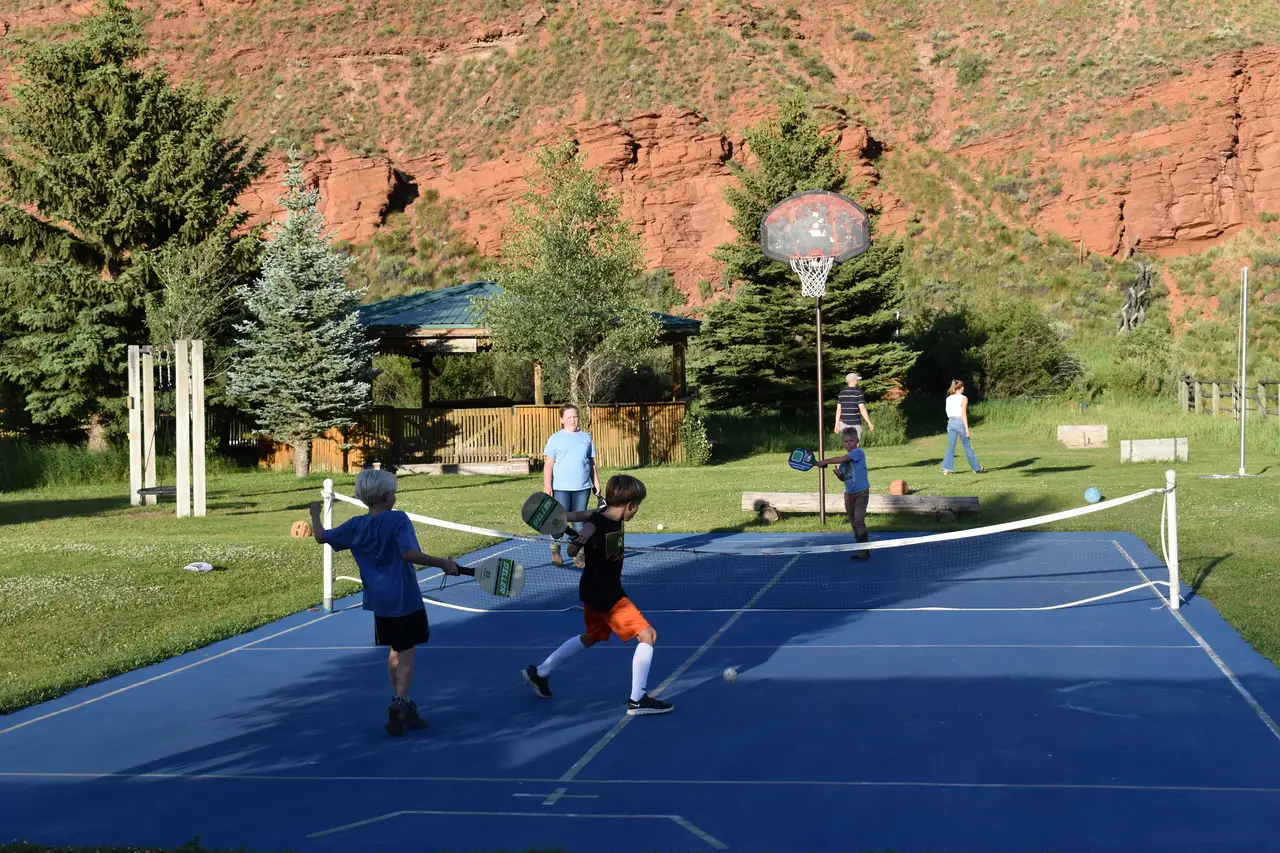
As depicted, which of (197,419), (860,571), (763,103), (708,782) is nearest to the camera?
(708,782)

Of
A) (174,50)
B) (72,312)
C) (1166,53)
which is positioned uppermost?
(174,50)

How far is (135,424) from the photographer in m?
23.0

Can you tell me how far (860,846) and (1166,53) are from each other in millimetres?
79212

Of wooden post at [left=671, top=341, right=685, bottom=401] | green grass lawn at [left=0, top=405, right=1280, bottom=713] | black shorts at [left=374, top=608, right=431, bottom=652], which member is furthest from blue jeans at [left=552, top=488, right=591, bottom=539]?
wooden post at [left=671, top=341, right=685, bottom=401]

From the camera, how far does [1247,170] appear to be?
235ft

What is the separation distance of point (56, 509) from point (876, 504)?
13.4m

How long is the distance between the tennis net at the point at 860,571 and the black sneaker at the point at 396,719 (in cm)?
244

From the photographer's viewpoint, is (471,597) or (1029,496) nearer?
(471,597)

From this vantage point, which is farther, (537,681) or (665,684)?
(665,684)

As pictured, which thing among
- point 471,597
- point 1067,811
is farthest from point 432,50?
point 1067,811

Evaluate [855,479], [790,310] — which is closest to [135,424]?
[855,479]

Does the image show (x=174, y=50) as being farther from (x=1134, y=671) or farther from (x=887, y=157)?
(x=1134, y=671)

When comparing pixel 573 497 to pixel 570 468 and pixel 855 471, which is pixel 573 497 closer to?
pixel 570 468

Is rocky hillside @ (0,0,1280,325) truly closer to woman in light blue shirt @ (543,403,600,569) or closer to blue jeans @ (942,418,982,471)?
blue jeans @ (942,418,982,471)
